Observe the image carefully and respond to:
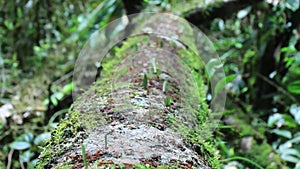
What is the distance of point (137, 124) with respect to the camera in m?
1.00

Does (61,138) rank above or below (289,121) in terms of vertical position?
below

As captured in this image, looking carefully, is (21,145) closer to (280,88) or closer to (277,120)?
(277,120)

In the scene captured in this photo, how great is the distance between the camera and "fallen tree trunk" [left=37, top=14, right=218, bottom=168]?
2.73ft

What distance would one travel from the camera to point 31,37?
357 centimetres

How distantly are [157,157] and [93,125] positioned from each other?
0.24m

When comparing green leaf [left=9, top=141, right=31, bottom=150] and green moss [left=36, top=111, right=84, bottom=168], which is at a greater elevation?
green leaf [left=9, top=141, right=31, bottom=150]

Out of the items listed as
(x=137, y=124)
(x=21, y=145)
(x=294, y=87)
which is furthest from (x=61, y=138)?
(x=294, y=87)

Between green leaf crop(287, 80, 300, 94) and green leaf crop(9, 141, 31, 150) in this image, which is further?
green leaf crop(287, 80, 300, 94)

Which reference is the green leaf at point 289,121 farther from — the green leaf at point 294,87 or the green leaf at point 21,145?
the green leaf at point 21,145

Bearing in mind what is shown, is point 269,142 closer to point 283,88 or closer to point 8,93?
point 283,88

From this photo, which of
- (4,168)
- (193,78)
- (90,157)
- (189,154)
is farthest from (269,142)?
(90,157)

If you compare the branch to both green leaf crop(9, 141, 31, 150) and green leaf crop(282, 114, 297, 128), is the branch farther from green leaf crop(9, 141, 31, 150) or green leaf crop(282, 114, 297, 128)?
green leaf crop(9, 141, 31, 150)

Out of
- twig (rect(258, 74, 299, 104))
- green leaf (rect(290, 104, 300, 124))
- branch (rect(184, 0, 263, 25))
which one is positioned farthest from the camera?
branch (rect(184, 0, 263, 25))

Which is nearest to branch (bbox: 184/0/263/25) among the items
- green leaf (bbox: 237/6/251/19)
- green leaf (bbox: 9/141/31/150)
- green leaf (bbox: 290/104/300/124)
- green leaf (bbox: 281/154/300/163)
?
green leaf (bbox: 237/6/251/19)
